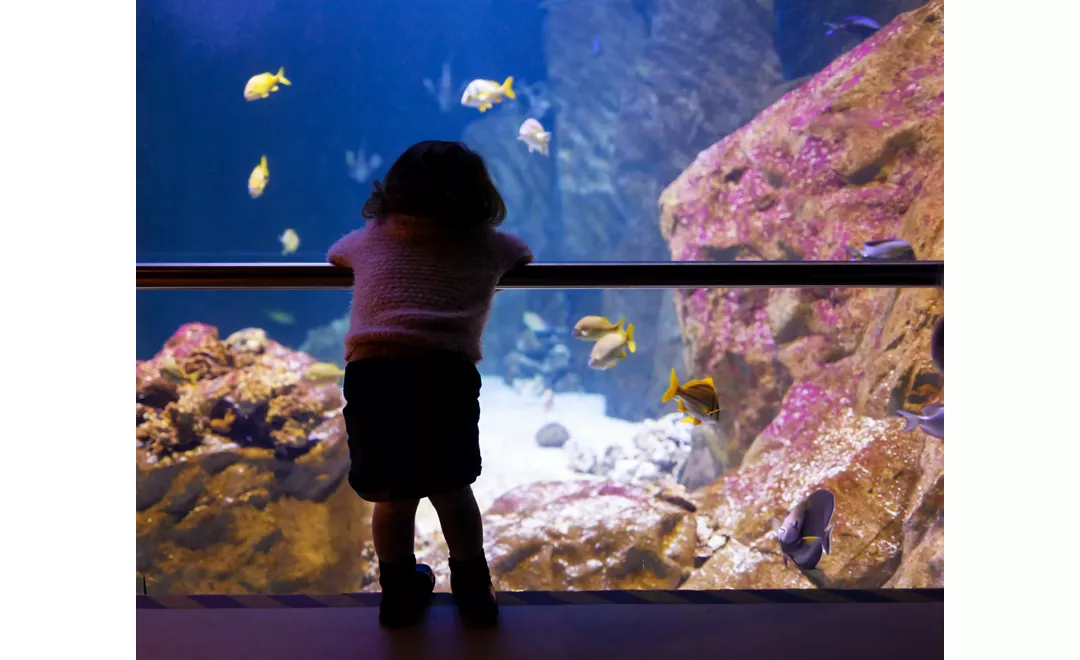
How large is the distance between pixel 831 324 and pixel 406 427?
5971 millimetres

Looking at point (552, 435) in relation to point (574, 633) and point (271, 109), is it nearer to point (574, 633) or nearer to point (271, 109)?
point (574, 633)

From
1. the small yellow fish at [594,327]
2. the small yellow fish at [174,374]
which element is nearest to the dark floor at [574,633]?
the small yellow fish at [594,327]

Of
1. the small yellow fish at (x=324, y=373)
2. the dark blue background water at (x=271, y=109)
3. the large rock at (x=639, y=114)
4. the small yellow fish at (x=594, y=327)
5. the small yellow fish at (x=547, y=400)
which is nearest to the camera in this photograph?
the small yellow fish at (x=594, y=327)

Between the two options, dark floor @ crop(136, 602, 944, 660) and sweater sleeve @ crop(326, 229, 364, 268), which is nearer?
dark floor @ crop(136, 602, 944, 660)

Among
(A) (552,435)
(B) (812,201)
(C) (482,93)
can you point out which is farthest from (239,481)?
(A) (552,435)

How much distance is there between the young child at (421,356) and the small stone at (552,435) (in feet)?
36.5

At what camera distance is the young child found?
1257 millimetres

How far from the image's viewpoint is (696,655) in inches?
45.4

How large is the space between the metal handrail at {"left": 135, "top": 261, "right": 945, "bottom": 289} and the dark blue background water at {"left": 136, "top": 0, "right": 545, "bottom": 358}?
16603mm

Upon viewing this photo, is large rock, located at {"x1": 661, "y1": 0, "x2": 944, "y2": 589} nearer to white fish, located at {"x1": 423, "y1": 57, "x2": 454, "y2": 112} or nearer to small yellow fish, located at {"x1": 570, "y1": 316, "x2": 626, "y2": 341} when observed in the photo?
small yellow fish, located at {"x1": 570, "y1": 316, "x2": 626, "y2": 341}

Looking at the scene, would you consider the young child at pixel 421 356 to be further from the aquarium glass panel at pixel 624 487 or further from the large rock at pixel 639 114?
the large rock at pixel 639 114

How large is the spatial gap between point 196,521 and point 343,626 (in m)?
4.39

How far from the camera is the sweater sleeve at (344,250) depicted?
1.38m

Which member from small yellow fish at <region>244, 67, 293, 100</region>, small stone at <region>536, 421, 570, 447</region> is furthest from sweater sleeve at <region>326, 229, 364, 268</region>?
small stone at <region>536, 421, 570, 447</region>
